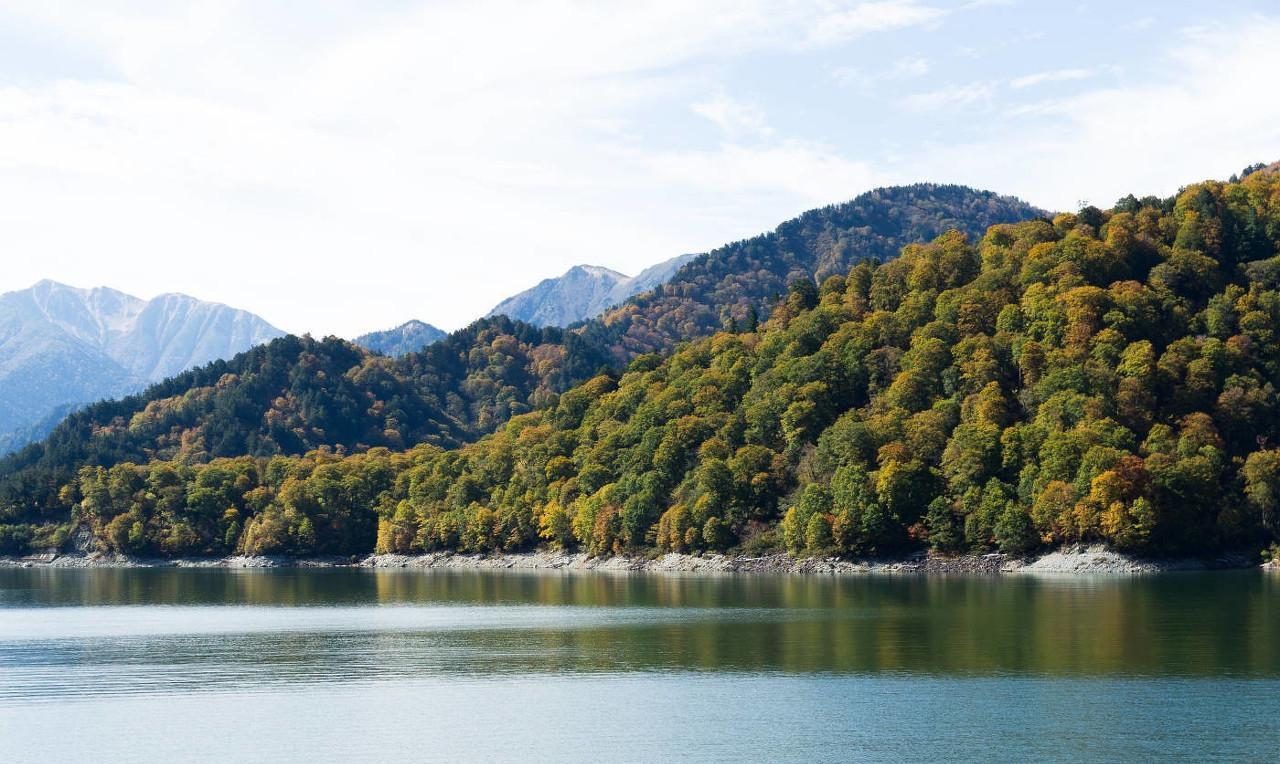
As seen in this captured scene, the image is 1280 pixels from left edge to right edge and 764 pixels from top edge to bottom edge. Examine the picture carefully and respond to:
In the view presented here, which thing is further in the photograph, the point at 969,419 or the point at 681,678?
the point at 969,419

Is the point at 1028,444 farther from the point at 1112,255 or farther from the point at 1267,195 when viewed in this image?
the point at 1267,195

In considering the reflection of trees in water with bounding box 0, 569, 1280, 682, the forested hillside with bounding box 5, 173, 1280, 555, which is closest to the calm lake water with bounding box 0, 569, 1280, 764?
the reflection of trees in water with bounding box 0, 569, 1280, 682

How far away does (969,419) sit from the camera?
145875mm

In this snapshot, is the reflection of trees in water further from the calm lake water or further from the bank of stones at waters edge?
the bank of stones at waters edge

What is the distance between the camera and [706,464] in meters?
156

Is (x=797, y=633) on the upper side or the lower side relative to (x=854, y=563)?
upper

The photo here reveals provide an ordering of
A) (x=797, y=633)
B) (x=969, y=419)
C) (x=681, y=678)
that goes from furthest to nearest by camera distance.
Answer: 1. (x=969, y=419)
2. (x=797, y=633)
3. (x=681, y=678)

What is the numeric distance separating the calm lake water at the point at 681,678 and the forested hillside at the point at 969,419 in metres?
20.6

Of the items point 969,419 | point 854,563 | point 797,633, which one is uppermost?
point 969,419

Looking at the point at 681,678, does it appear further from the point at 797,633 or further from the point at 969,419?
the point at 969,419

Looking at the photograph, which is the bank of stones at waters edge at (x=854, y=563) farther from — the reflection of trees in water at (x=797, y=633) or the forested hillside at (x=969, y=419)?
the reflection of trees in water at (x=797, y=633)

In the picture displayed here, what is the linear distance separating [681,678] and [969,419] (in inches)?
3532

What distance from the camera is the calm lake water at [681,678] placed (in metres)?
48.9

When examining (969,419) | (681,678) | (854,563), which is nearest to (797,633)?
(681,678)
